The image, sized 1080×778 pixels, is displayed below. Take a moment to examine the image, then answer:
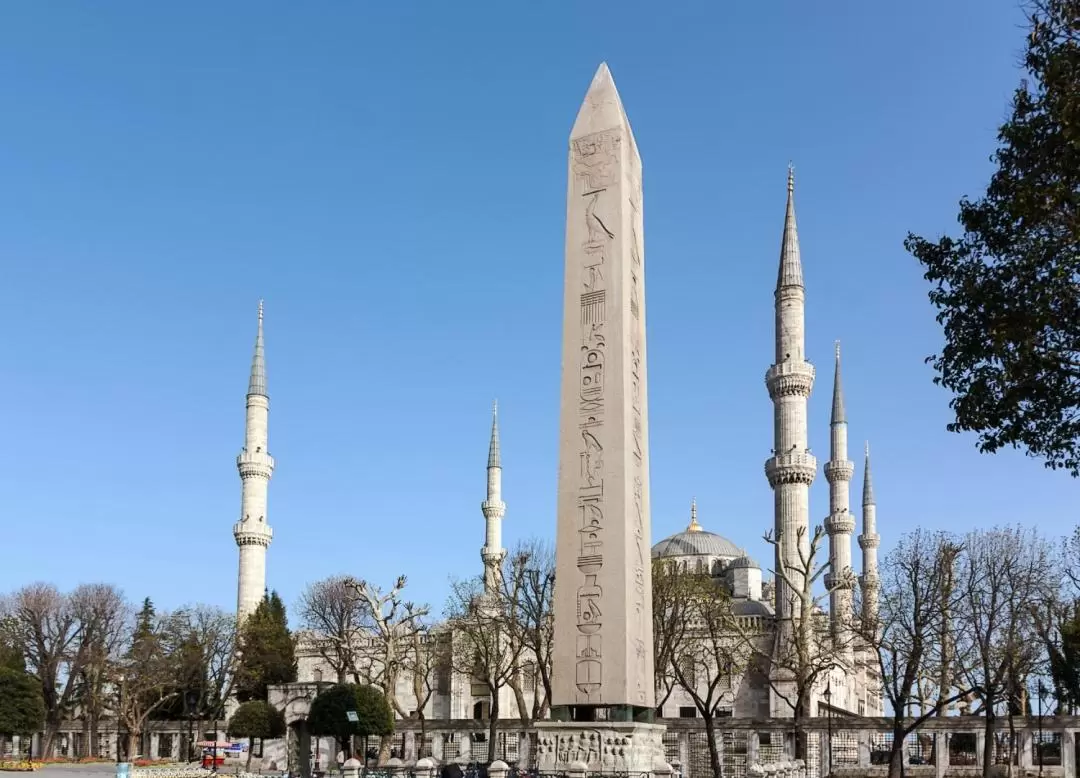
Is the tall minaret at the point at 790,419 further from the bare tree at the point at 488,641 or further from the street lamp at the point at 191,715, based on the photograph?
the street lamp at the point at 191,715

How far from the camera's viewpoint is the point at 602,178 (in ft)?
45.3

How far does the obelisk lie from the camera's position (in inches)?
480

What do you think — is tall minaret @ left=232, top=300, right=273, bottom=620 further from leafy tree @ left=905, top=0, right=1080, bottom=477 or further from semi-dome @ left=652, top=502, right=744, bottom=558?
leafy tree @ left=905, top=0, right=1080, bottom=477

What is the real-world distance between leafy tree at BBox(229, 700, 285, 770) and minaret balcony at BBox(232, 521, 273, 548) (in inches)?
524

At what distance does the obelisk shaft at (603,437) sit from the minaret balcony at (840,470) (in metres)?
39.5

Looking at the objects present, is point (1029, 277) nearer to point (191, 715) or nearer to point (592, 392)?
point (592, 392)

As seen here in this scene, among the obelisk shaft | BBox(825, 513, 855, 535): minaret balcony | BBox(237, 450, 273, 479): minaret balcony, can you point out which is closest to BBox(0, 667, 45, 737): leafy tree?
BBox(237, 450, 273, 479): minaret balcony

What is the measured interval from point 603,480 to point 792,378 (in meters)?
31.1

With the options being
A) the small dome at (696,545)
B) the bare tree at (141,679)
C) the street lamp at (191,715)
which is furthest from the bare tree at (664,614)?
the small dome at (696,545)

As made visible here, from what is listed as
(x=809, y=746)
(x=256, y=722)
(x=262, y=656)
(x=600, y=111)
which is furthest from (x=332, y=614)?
(x=600, y=111)

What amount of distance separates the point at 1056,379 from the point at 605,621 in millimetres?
5172

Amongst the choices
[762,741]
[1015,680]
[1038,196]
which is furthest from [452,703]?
[1038,196]

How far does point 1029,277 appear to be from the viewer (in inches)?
466

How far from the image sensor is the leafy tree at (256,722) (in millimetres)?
37156
